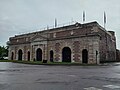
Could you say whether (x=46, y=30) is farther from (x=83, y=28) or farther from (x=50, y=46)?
(x=83, y=28)

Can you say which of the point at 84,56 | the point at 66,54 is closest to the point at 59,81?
the point at 84,56

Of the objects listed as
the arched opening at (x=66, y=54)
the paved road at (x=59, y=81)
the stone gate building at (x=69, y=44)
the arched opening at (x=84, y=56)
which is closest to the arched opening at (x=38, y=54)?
the stone gate building at (x=69, y=44)


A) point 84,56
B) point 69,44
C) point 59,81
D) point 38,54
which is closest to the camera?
point 59,81

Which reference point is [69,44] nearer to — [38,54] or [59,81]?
[38,54]

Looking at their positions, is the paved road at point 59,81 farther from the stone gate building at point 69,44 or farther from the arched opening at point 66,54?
the arched opening at point 66,54

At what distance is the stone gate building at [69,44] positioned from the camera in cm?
3912

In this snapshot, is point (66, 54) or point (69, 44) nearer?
point (69, 44)

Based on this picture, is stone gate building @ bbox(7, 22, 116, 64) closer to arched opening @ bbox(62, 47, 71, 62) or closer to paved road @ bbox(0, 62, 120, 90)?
arched opening @ bbox(62, 47, 71, 62)

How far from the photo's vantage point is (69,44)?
4344 centimetres

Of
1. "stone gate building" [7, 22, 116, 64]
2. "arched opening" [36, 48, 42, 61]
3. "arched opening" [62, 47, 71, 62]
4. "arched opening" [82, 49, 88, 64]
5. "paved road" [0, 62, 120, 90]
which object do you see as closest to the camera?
"paved road" [0, 62, 120, 90]

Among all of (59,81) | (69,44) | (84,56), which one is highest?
(69,44)

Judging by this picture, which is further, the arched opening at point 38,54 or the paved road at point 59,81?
the arched opening at point 38,54

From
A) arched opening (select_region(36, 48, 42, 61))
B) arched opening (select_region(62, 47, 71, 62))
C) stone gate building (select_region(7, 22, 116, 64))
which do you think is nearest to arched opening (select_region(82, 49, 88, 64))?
stone gate building (select_region(7, 22, 116, 64))

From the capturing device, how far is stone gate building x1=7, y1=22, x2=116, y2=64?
39.1 meters
